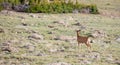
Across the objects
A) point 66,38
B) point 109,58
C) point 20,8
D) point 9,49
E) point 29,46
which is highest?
point 9,49

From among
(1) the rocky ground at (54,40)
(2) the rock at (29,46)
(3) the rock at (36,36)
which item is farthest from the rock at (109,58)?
(3) the rock at (36,36)

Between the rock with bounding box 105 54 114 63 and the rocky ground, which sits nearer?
the rocky ground

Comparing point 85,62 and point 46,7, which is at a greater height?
point 85,62

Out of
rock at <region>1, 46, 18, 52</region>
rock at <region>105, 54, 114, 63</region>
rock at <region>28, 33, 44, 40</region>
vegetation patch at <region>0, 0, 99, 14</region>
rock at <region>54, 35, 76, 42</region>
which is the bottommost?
vegetation patch at <region>0, 0, 99, 14</region>

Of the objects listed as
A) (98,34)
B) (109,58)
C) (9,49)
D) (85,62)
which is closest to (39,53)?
(9,49)

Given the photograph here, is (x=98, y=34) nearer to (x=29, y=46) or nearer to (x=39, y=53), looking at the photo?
(x=29, y=46)

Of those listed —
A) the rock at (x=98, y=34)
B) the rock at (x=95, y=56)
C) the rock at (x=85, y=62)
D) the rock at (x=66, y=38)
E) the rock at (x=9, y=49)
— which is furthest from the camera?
the rock at (x=98, y=34)

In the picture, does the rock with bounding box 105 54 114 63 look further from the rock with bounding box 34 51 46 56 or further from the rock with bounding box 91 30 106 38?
the rock with bounding box 91 30 106 38

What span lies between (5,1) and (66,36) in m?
14.2

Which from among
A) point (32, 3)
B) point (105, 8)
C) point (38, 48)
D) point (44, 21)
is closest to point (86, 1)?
point (105, 8)

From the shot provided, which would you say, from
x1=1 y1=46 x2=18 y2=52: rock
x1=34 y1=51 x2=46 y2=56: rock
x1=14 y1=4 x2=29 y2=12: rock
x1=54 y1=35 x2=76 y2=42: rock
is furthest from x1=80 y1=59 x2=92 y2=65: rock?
x1=14 y1=4 x2=29 y2=12: rock

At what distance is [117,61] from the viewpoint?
1595 cm

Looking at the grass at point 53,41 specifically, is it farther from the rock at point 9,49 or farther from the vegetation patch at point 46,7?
the vegetation patch at point 46,7

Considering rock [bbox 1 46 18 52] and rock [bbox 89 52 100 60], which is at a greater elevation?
rock [bbox 1 46 18 52]
